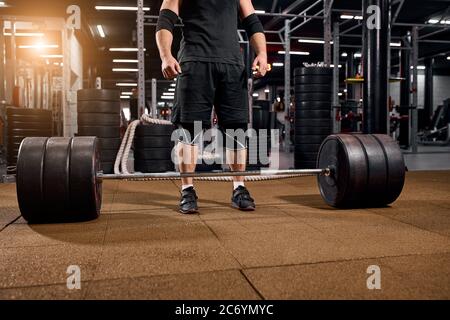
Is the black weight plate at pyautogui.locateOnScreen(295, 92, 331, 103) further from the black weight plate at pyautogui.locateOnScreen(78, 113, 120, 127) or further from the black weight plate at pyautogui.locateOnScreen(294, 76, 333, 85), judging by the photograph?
the black weight plate at pyautogui.locateOnScreen(78, 113, 120, 127)

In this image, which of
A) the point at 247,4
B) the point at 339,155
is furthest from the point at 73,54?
the point at 339,155

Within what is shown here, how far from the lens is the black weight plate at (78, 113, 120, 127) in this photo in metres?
3.95

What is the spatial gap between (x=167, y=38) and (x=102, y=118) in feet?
7.23

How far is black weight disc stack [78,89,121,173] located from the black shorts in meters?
2.10

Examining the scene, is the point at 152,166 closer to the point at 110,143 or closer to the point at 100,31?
the point at 110,143

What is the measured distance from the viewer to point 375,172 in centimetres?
195

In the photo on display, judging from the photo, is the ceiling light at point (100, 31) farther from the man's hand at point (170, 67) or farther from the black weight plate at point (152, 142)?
the man's hand at point (170, 67)

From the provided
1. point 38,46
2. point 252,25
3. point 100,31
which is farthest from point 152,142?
point 100,31

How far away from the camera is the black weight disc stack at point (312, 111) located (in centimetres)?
412

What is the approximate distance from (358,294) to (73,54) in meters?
7.97

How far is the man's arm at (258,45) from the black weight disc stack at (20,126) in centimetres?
282

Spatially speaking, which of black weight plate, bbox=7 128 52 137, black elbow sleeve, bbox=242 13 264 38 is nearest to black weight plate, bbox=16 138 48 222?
black elbow sleeve, bbox=242 13 264 38

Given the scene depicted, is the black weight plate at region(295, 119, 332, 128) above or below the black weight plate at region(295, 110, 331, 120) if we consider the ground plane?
below

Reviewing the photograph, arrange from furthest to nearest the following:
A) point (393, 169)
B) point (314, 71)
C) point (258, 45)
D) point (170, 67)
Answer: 1. point (314, 71)
2. point (258, 45)
3. point (393, 169)
4. point (170, 67)
